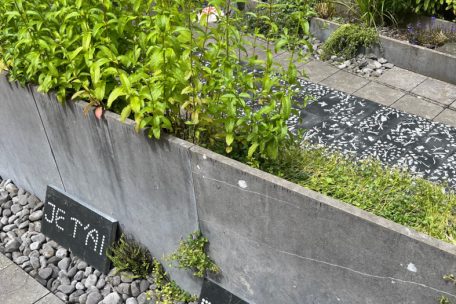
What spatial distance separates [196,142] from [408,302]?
1433mm

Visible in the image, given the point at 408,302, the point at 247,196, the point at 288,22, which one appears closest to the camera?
the point at 408,302

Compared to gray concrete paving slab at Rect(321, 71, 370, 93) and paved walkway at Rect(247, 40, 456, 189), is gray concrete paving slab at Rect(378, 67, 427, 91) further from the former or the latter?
gray concrete paving slab at Rect(321, 71, 370, 93)

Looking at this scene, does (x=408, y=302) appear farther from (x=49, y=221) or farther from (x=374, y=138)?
(x=49, y=221)

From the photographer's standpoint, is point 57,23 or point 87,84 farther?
point 57,23

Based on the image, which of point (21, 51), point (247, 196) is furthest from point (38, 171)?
point (247, 196)

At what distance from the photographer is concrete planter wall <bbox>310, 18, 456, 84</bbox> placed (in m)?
5.54

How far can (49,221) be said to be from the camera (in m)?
3.99

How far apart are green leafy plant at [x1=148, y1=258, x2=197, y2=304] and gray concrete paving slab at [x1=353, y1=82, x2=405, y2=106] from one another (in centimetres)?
298

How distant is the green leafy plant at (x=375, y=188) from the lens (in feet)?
8.49

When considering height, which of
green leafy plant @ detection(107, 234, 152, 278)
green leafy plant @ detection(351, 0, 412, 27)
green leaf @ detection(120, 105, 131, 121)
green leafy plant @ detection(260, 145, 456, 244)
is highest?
green leaf @ detection(120, 105, 131, 121)

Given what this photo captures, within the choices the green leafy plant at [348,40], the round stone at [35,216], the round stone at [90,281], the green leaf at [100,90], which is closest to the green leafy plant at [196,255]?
the round stone at [90,281]

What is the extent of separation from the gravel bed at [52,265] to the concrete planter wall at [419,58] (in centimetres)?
401

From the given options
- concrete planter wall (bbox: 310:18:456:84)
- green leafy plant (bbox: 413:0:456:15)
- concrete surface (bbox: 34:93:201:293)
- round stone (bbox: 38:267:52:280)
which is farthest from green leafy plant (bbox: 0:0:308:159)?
green leafy plant (bbox: 413:0:456:15)

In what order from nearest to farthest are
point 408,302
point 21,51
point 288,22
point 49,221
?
point 408,302 → point 21,51 → point 49,221 → point 288,22
